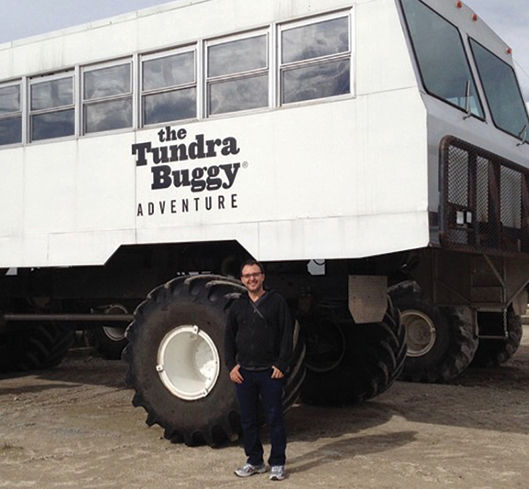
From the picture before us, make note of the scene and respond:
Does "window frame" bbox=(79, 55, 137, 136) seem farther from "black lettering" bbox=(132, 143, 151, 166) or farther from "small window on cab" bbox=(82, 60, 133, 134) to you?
"black lettering" bbox=(132, 143, 151, 166)

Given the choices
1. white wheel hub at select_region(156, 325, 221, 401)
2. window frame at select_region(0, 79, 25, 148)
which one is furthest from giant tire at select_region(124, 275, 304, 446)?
window frame at select_region(0, 79, 25, 148)

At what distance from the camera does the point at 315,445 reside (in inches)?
277

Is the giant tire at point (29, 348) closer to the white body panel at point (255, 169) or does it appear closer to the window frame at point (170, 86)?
the white body panel at point (255, 169)

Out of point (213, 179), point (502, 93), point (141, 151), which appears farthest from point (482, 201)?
point (141, 151)

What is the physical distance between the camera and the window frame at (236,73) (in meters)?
7.15

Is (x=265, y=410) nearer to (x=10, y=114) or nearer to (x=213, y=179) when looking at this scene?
(x=213, y=179)

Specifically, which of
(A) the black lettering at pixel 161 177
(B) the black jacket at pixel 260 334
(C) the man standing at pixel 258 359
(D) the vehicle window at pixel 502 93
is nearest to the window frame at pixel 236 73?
(A) the black lettering at pixel 161 177

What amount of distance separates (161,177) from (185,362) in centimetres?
175

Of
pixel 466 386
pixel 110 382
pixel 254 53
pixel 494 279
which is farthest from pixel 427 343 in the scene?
pixel 254 53

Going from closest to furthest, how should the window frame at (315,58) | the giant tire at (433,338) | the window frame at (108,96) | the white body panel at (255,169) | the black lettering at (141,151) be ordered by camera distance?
the white body panel at (255,169), the window frame at (315,58), the black lettering at (141,151), the window frame at (108,96), the giant tire at (433,338)

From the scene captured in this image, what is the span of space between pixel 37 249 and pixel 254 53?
308cm

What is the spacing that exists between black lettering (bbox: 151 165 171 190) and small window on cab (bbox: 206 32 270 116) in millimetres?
673

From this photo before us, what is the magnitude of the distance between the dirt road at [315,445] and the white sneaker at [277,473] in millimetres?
70

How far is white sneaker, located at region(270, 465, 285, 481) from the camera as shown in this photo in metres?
5.85
